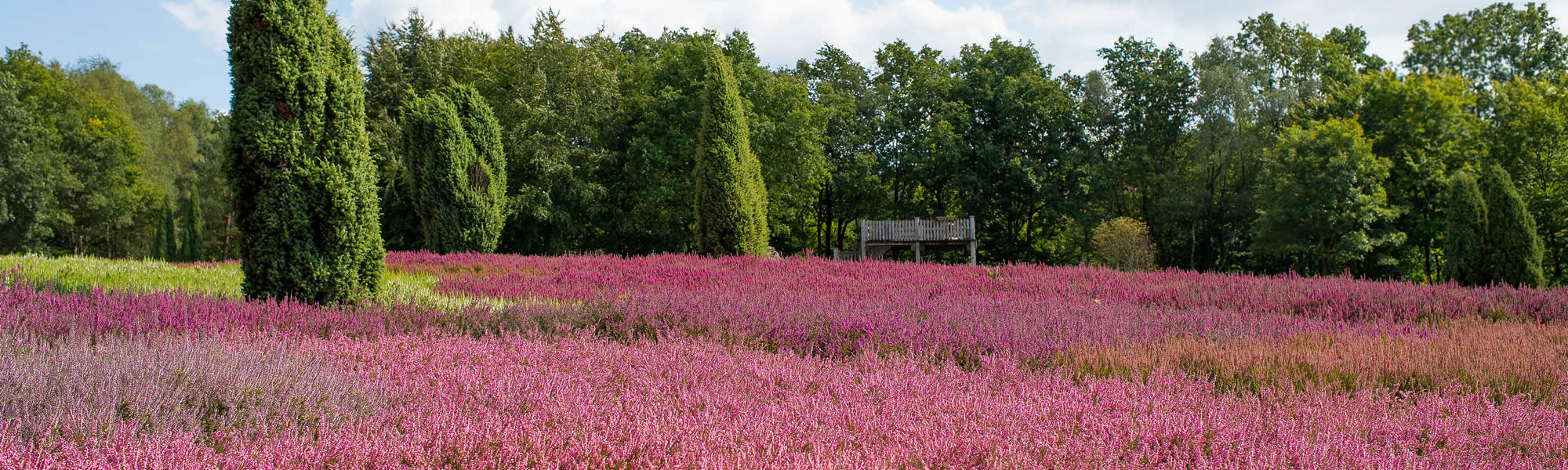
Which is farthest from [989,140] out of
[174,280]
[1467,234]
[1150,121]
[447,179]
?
[174,280]

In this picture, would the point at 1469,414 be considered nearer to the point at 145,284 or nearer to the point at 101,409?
the point at 101,409

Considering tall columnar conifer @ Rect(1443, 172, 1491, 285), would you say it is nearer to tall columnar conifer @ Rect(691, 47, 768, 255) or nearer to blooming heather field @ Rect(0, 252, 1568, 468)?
blooming heather field @ Rect(0, 252, 1568, 468)

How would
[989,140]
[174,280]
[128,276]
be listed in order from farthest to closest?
[989,140], [128,276], [174,280]

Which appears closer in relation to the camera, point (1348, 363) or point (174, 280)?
point (1348, 363)

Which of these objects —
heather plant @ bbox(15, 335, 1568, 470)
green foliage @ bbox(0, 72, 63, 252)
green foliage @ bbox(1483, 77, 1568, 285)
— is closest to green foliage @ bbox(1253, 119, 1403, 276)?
green foliage @ bbox(1483, 77, 1568, 285)

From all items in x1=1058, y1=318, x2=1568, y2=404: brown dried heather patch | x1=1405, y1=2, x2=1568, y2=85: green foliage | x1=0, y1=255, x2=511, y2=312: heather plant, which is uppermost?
x1=1405, y1=2, x2=1568, y2=85: green foliage

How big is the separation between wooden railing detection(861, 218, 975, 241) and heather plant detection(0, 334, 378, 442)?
2248 centimetres

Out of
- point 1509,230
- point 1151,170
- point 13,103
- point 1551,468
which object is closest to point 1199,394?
point 1551,468

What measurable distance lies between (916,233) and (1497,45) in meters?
21.7

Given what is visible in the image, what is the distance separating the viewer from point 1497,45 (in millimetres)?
29250

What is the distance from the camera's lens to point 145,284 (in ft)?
27.7

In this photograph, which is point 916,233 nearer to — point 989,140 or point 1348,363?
point 989,140

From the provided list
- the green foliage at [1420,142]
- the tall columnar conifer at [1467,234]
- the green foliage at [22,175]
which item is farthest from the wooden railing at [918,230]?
the green foliage at [22,175]

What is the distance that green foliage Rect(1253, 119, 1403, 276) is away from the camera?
22.3m
